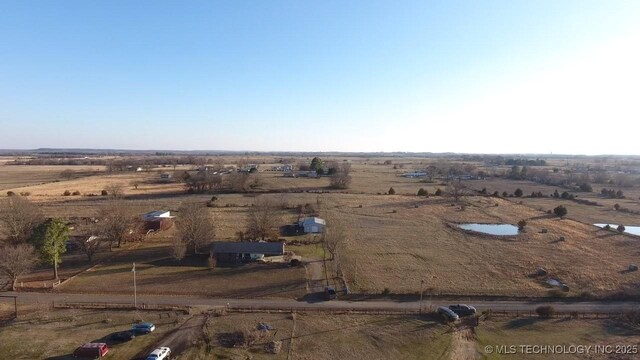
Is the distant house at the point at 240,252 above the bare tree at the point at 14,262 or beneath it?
beneath

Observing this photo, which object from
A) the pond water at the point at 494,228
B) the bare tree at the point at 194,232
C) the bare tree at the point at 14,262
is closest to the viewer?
the bare tree at the point at 14,262

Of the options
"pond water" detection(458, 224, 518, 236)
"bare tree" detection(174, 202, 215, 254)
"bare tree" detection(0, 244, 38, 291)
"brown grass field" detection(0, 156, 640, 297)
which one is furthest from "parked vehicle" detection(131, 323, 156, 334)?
"pond water" detection(458, 224, 518, 236)

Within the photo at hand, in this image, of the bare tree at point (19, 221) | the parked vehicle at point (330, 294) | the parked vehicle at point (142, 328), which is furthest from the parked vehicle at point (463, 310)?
the bare tree at point (19, 221)

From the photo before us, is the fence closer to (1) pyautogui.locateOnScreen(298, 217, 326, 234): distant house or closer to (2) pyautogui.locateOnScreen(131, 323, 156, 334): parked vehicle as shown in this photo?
(2) pyautogui.locateOnScreen(131, 323, 156, 334): parked vehicle

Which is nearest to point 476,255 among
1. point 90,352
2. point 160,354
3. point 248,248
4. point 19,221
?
point 248,248

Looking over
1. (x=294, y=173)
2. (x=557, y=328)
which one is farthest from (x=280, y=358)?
(x=294, y=173)

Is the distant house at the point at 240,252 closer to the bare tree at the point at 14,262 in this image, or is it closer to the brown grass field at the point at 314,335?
the brown grass field at the point at 314,335
